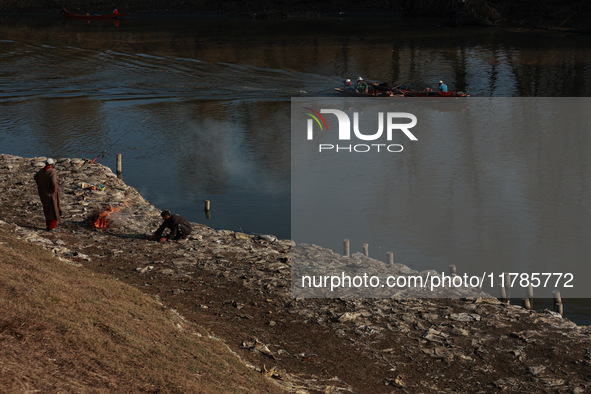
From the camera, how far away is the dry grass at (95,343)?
1155 centimetres

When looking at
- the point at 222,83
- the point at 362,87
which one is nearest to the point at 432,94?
the point at 362,87

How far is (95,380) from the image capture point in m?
11.6

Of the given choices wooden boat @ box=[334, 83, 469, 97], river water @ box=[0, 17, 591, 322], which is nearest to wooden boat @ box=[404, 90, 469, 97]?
wooden boat @ box=[334, 83, 469, 97]

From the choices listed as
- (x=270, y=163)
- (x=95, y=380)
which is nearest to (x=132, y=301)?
(x=95, y=380)

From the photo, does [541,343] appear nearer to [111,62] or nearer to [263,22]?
[111,62]

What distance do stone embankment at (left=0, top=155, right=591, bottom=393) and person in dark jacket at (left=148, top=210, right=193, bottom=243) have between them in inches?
13.5

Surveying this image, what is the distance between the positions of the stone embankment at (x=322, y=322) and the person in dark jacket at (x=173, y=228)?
0.34 m

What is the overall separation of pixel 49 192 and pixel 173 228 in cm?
422

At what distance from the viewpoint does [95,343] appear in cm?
1296

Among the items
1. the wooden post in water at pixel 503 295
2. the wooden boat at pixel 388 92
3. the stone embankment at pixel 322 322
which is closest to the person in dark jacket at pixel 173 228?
the stone embankment at pixel 322 322

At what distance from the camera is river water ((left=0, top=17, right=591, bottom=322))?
3453cm

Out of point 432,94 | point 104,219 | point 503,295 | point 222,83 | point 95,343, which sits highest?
point 95,343

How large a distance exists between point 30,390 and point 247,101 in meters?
42.0

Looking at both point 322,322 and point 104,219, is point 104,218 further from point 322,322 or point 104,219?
point 322,322
